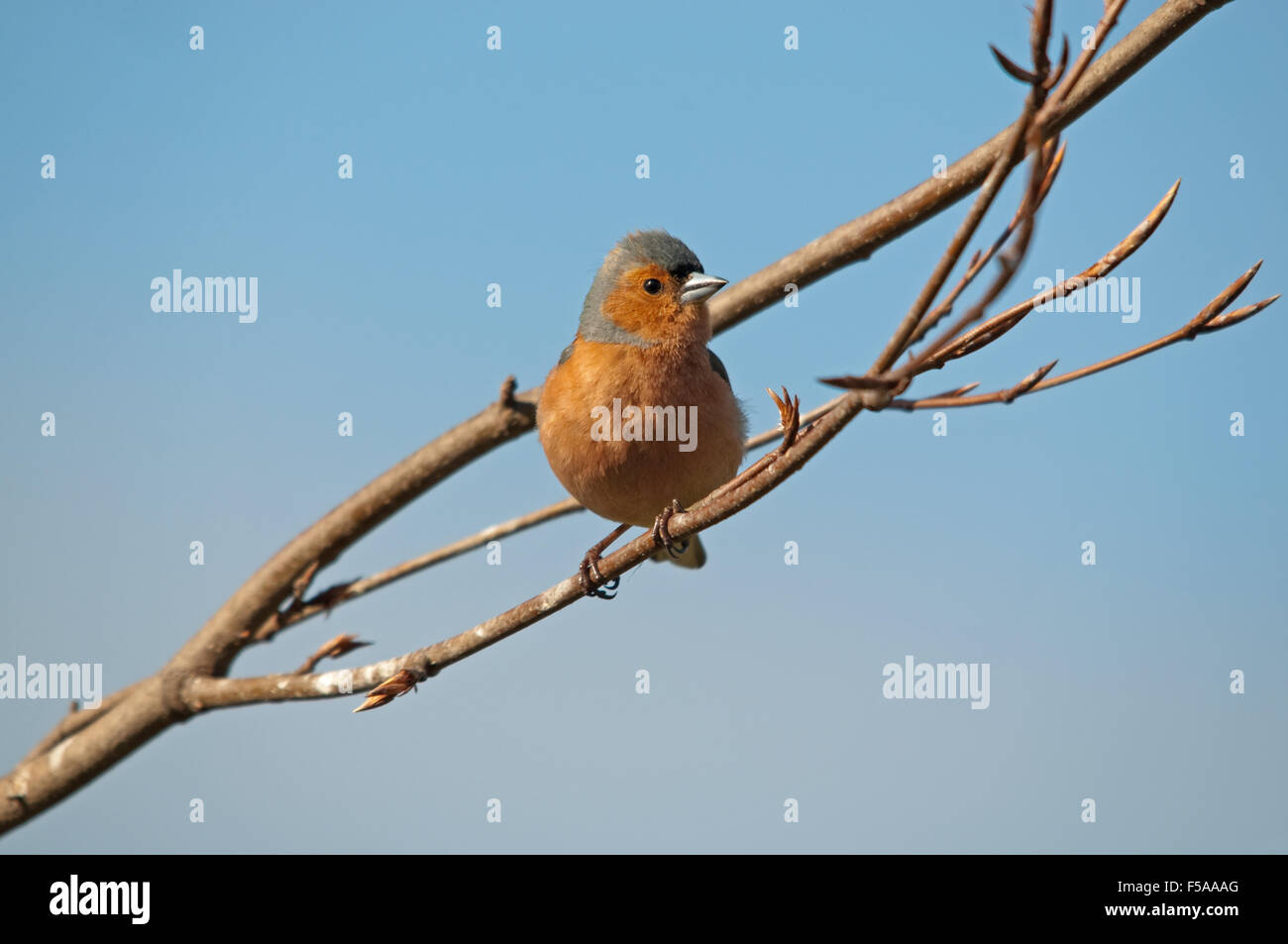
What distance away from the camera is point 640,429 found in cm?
495

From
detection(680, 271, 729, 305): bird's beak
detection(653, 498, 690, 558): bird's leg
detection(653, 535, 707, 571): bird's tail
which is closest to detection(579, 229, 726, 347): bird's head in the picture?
detection(680, 271, 729, 305): bird's beak

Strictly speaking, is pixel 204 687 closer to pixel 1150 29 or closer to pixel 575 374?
pixel 575 374

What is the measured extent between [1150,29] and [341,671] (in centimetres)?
390

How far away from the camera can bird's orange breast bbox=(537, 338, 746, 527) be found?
4.88 metres

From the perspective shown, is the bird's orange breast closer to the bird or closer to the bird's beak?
the bird

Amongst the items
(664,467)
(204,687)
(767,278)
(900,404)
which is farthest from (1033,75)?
(204,687)

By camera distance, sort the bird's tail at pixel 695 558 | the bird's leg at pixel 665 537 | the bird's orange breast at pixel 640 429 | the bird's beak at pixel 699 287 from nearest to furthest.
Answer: the bird's leg at pixel 665 537
the bird's orange breast at pixel 640 429
the bird's beak at pixel 699 287
the bird's tail at pixel 695 558

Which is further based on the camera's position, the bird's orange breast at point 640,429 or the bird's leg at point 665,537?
the bird's orange breast at point 640,429

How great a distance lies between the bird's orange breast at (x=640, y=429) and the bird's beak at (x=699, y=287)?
0.81 ft

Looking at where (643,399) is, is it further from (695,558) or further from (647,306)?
(695,558)

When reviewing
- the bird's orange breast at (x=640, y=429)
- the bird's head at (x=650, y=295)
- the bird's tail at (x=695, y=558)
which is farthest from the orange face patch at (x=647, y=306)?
the bird's tail at (x=695, y=558)

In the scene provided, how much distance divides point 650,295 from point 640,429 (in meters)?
0.82

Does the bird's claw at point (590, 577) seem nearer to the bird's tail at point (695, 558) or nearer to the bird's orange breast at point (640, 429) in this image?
the bird's orange breast at point (640, 429)

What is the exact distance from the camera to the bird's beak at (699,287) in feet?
17.3
